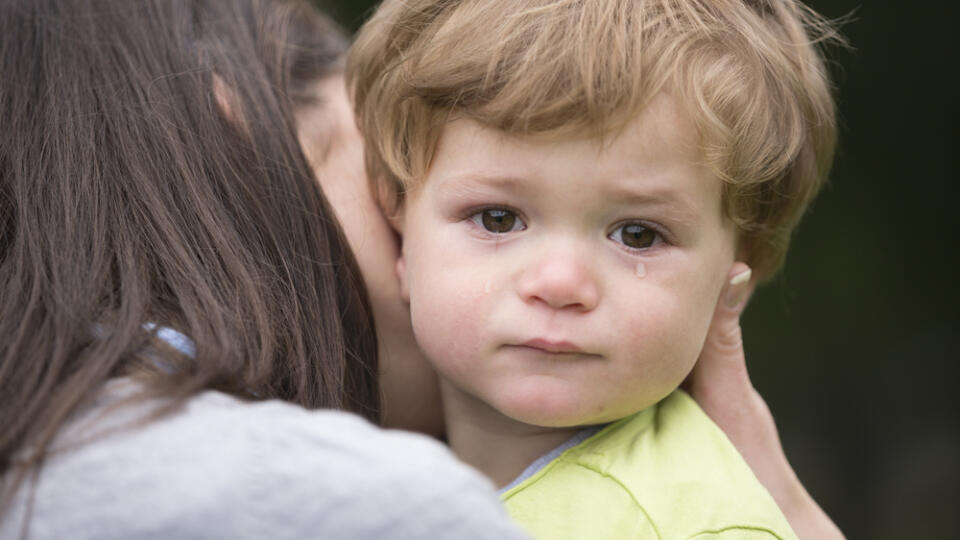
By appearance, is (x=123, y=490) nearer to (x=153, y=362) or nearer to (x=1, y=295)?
(x=153, y=362)

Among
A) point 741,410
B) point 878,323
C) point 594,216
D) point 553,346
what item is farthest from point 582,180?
point 878,323

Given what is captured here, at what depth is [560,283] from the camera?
139 centimetres

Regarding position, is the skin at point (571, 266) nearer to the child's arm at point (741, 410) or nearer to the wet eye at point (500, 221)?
the wet eye at point (500, 221)

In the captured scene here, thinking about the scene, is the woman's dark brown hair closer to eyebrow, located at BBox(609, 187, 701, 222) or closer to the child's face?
the child's face

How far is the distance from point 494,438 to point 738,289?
45 centimetres

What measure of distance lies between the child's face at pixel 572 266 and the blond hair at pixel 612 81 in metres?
0.03

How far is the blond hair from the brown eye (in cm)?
12

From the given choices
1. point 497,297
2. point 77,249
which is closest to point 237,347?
point 77,249

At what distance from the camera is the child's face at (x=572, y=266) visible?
1420 millimetres

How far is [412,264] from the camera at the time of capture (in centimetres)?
160

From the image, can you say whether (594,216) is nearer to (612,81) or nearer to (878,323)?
(612,81)

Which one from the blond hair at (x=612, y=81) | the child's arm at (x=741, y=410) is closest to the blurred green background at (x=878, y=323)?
the child's arm at (x=741, y=410)

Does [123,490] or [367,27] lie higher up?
[367,27]

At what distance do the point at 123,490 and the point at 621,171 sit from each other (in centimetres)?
72
